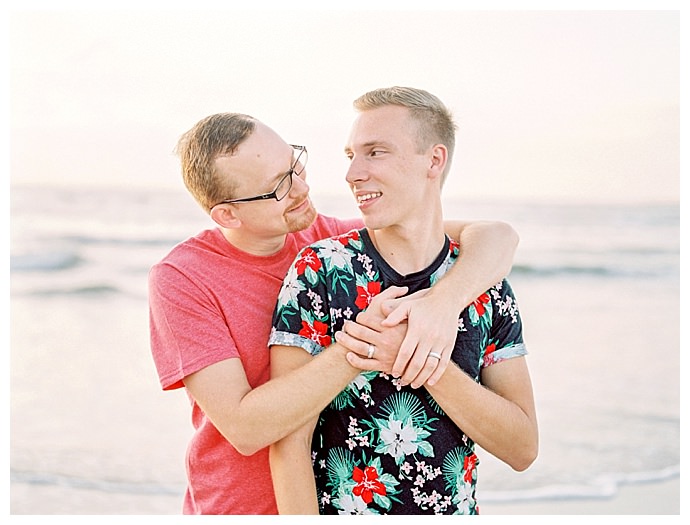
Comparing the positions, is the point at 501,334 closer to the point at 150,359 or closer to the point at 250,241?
the point at 250,241

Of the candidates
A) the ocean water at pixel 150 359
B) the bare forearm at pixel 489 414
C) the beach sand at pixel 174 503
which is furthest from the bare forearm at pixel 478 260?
the ocean water at pixel 150 359

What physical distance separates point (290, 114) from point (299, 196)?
29.9 feet

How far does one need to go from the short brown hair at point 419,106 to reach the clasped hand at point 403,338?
0.52 meters

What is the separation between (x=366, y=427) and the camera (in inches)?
93.2

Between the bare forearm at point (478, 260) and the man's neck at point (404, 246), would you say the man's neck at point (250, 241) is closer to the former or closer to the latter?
the man's neck at point (404, 246)

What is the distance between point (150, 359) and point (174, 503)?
3.48 metres

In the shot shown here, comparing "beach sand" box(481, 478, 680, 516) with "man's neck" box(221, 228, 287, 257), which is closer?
"man's neck" box(221, 228, 287, 257)

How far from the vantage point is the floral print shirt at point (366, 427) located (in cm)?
237

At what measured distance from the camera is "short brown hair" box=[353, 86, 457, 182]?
2523mm

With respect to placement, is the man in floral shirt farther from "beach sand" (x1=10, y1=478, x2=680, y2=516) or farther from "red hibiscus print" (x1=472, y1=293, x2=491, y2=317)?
"beach sand" (x1=10, y1=478, x2=680, y2=516)

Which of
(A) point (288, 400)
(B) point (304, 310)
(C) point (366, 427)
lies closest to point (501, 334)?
(C) point (366, 427)

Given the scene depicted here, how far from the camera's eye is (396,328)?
90.0 inches

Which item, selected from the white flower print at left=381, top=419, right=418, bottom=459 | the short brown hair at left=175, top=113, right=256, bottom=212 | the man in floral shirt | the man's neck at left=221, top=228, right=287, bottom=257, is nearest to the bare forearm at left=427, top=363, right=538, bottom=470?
the man in floral shirt

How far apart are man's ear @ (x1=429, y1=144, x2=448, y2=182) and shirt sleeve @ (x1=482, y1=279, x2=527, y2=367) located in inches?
14.9
